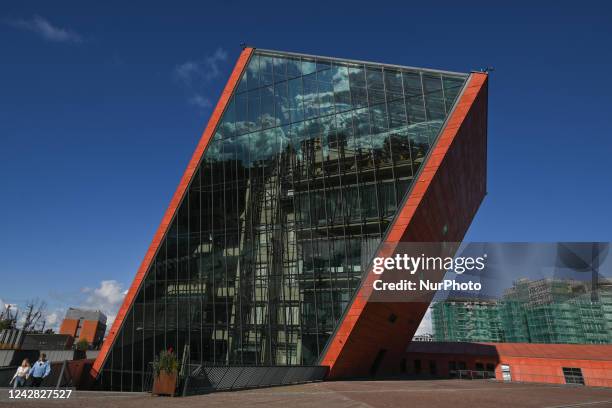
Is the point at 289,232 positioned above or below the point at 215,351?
above

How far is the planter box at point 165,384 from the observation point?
1405 centimetres

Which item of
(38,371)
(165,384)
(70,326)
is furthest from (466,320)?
(70,326)

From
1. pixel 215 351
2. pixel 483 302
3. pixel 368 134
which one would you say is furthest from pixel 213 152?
pixel 483 302

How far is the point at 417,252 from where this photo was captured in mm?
27172

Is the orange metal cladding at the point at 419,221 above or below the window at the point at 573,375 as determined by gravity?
above

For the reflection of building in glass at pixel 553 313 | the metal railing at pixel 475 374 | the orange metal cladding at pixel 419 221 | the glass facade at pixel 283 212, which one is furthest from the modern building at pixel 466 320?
the glass facade at pixel 283 212

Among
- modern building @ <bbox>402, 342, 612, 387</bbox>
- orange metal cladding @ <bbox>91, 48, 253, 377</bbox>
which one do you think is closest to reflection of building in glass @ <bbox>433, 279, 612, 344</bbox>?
modern building @ <bbox>402, 342, 612, 387</bbox>

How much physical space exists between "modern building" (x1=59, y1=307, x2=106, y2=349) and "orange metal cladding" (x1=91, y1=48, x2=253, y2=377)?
10376 centimetres

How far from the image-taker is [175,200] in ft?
107

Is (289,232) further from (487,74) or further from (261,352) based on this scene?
(487,74)

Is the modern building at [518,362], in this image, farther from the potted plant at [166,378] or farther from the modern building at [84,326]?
the modern building at [84,326]

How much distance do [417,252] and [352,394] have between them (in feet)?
43.0

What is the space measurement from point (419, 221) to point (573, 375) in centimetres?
1964

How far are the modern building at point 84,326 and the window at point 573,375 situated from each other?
4793 inches
